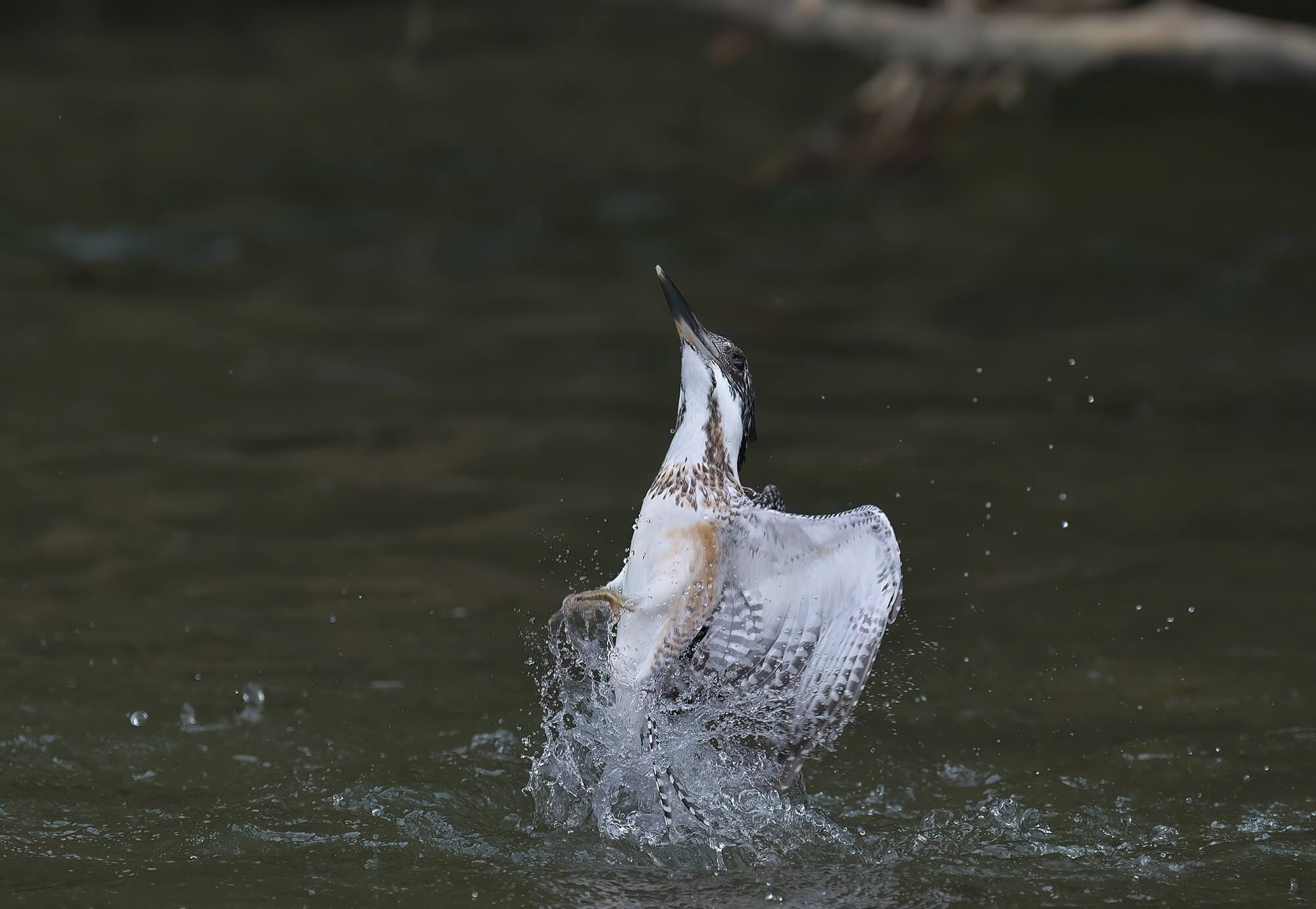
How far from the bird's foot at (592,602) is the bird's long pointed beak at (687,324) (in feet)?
2.36

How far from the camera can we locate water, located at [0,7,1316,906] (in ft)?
15.3

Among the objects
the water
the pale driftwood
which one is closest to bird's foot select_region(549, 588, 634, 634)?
the water

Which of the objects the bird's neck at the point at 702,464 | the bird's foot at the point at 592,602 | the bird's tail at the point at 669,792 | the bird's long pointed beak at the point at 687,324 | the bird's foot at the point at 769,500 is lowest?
the bird's tail at the point at 669,792

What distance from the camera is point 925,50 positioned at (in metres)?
9.01

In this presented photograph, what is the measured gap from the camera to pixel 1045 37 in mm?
8562

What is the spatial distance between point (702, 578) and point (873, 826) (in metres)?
0.84

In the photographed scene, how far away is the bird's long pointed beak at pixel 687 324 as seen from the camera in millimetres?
4855

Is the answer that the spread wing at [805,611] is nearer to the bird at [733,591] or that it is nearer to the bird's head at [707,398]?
the bird at [733,591]

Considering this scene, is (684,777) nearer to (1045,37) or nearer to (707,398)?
(707,398)

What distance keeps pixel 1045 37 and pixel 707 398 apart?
454 cm

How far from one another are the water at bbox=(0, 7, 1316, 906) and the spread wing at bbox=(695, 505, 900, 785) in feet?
1.27

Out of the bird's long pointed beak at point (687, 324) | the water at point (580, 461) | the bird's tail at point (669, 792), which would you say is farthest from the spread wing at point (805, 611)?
the bird's long pointed beak at point (687, 324)

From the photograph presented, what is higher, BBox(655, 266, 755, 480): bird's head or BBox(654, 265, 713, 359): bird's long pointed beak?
BBox(654, 265, 713, 359): bird's long pointed beak

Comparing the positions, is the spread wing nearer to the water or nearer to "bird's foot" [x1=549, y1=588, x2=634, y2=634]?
"bird's foot" [x1=549, y1=588, x2=634, y2=634]
